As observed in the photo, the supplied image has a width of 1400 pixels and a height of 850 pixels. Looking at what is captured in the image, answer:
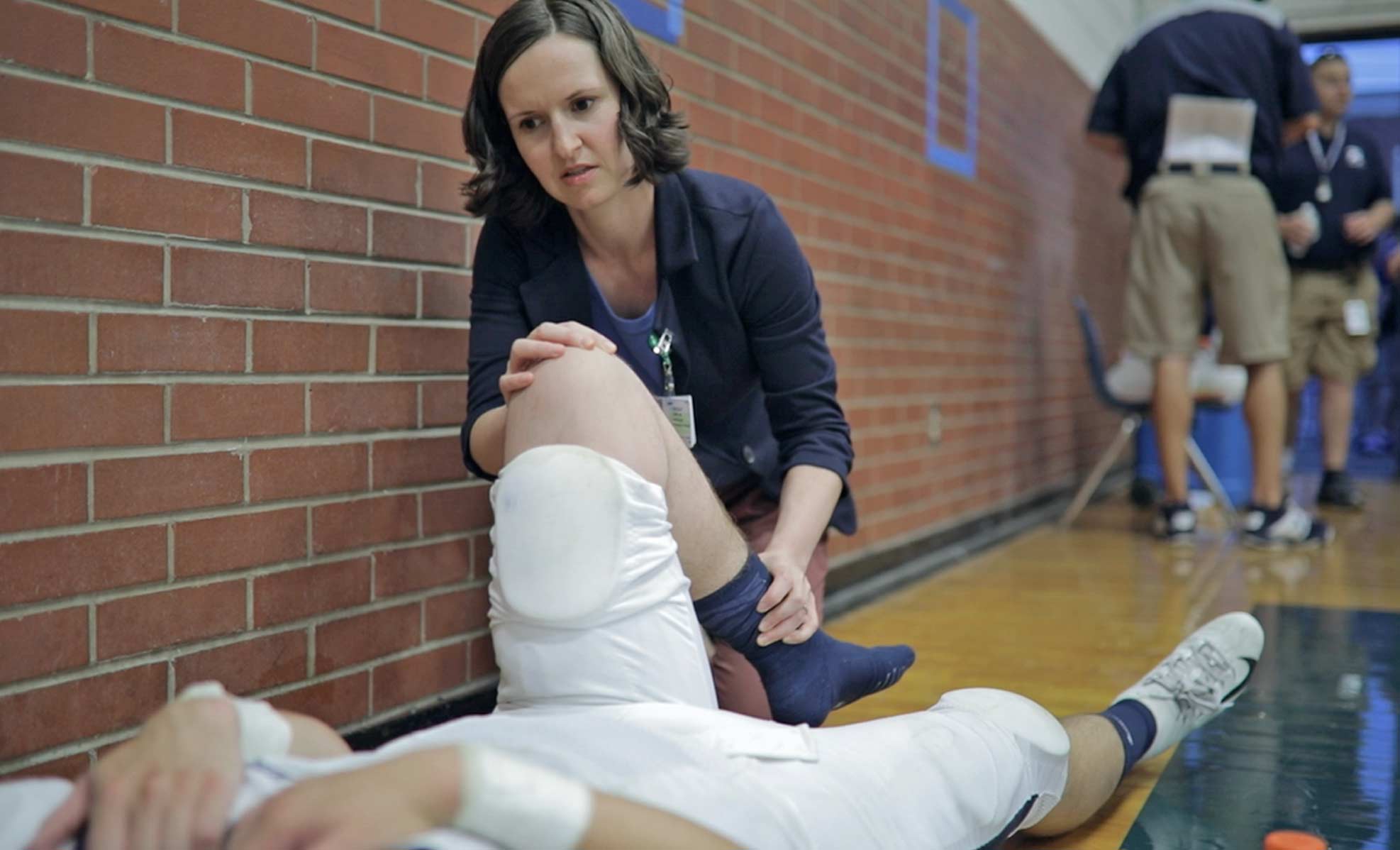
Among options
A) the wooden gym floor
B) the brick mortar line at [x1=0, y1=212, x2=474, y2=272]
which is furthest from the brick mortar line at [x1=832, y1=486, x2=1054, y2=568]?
the brick mortar line at [x1=0, y1=212, x2=474, y2=272]

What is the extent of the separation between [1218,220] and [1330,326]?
53.3 inches

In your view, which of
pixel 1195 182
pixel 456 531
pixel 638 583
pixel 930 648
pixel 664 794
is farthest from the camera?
pixel 1195 182

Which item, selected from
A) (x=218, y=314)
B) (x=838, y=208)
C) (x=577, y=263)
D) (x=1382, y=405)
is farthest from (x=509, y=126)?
(x=1382, y=405)

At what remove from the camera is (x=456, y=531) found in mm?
1906

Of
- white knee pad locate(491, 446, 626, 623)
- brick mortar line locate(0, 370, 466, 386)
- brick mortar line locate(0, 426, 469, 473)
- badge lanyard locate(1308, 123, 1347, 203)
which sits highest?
badge lanyard locate(1308, 123, 1347, 203)

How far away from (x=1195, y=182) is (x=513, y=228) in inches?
110

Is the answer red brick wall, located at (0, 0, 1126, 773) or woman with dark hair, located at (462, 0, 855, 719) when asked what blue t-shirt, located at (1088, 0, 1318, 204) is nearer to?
red brick wall, located at (0, 0, 1126, 773)

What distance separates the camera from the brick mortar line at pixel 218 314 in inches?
49.4

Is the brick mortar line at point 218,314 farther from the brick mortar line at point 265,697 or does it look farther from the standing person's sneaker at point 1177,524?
the standing person's sneaker at point 1177,524

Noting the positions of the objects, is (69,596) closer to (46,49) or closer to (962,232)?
(46,49)

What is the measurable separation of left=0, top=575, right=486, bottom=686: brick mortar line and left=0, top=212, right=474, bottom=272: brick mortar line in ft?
1.06

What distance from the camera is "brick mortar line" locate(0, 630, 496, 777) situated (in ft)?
4.15

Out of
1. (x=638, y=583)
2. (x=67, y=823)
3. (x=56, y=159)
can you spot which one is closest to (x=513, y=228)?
(x=56, y=159)

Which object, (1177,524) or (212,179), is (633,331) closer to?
(212,179)
